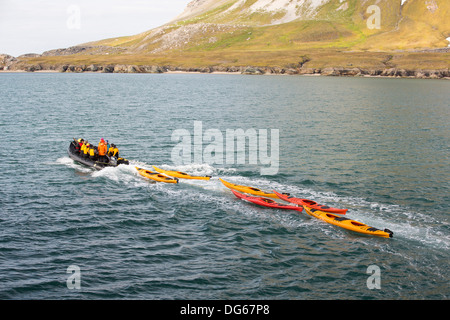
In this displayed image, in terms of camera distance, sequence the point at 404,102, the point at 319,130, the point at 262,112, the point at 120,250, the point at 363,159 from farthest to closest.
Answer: the point at 404,102, the point at 262,112, the point at 319,130, the point at 363,159, the point at 120,250

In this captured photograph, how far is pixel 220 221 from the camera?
38438 millimetres

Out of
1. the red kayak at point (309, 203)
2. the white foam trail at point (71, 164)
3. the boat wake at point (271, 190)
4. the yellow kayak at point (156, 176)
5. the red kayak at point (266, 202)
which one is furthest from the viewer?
the white foam trail at point (71, 164)

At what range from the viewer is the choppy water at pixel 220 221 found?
28.5 metres

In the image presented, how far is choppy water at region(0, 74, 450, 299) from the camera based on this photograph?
28.5 m

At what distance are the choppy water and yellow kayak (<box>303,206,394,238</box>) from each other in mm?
653

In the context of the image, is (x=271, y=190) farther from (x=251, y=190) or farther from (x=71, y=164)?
(x=71, y=164)

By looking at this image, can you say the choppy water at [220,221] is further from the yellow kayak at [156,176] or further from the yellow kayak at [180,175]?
the yellow kayak at [180,175]

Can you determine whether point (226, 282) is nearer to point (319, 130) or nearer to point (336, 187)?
point (336, 187)

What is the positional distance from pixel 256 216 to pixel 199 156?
75.0 ft

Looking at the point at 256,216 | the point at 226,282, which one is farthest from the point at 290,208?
the point at 226,282

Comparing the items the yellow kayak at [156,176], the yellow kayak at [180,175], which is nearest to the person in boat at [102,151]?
the yellow kayak at [156,176]

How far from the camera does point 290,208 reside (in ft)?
135

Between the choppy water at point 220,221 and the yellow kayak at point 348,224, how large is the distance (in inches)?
25.7

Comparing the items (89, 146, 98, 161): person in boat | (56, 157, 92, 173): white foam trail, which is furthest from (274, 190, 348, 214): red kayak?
(56, 157, 92, 173): white foam trail
